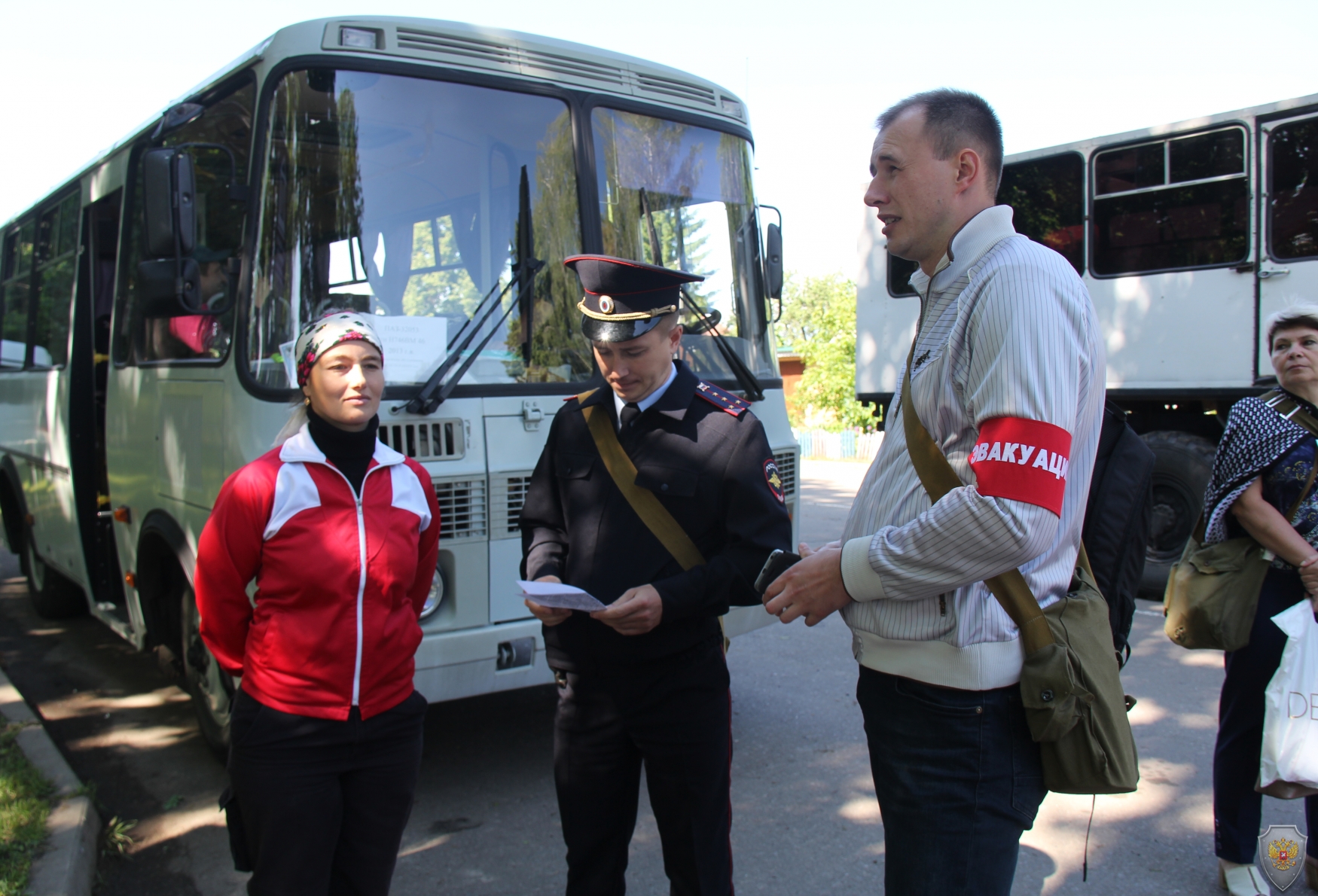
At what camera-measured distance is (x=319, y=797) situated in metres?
2.49

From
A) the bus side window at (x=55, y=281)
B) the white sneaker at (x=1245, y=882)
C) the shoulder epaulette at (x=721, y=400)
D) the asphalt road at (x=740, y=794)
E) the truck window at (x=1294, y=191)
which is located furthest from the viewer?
the truck window at (x=1294, y=191)

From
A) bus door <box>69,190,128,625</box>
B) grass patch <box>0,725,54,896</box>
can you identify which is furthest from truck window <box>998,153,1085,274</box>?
grass patch <box>0,725,54,896</box>

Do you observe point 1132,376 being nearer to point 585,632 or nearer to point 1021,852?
point 1021,852

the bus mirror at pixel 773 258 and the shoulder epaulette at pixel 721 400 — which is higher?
the bus mirror at pixel 773 258

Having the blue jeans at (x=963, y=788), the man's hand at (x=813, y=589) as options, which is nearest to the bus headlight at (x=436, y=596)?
the man's hand at (x=813, y=589)

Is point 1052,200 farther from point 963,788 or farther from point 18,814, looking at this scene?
point 18,814

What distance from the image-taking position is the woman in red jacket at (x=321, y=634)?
8.12 ft

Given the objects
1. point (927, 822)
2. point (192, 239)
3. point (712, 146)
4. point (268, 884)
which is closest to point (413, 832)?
point (268, 884)

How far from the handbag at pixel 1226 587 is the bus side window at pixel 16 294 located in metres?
7.27

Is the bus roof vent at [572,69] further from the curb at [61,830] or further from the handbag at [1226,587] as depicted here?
the curb at [61,830]

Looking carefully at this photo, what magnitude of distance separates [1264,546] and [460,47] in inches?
136

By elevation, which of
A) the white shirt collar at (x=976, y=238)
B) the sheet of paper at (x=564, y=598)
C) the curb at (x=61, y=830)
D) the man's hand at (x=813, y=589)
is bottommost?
the curb at (x=61, y=830)

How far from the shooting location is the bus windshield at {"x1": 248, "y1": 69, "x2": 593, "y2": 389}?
3.75m

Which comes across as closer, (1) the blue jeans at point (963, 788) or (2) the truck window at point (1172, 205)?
(1) the blue jeans at point (963, 788)
